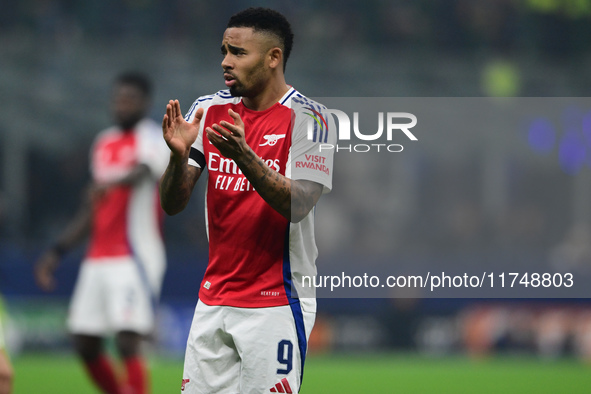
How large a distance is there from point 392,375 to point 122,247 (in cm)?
517

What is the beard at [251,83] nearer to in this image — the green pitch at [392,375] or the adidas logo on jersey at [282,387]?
the adidas logo on jersey at [282,387]

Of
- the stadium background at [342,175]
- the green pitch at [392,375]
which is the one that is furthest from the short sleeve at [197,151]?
the stadium background at [342,175]

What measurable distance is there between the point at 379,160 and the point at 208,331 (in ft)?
34.2

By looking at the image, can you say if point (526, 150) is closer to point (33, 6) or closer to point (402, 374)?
point (402, 374)

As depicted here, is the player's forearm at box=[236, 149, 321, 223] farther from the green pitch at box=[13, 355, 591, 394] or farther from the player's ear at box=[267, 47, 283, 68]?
the green pitch at box=[13, 355, 591, 394]

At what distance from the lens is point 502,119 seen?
14.6 m

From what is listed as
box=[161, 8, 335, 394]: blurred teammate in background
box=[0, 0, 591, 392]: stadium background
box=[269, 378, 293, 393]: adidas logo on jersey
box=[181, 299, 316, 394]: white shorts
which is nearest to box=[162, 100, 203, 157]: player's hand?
box=[161, 8, 335, 394]: blurred teammate in background

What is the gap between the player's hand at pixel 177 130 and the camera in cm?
370

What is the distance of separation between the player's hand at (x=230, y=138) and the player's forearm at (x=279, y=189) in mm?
31

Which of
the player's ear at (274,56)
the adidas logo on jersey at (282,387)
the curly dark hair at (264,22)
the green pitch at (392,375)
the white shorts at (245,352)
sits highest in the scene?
the curly dark hair at (264,22)

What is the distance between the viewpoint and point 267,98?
4008 mm

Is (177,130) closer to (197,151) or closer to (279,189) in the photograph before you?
(197,151)

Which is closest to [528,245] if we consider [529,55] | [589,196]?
[589,196]

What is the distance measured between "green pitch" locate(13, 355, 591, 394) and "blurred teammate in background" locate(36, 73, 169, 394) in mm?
2114
